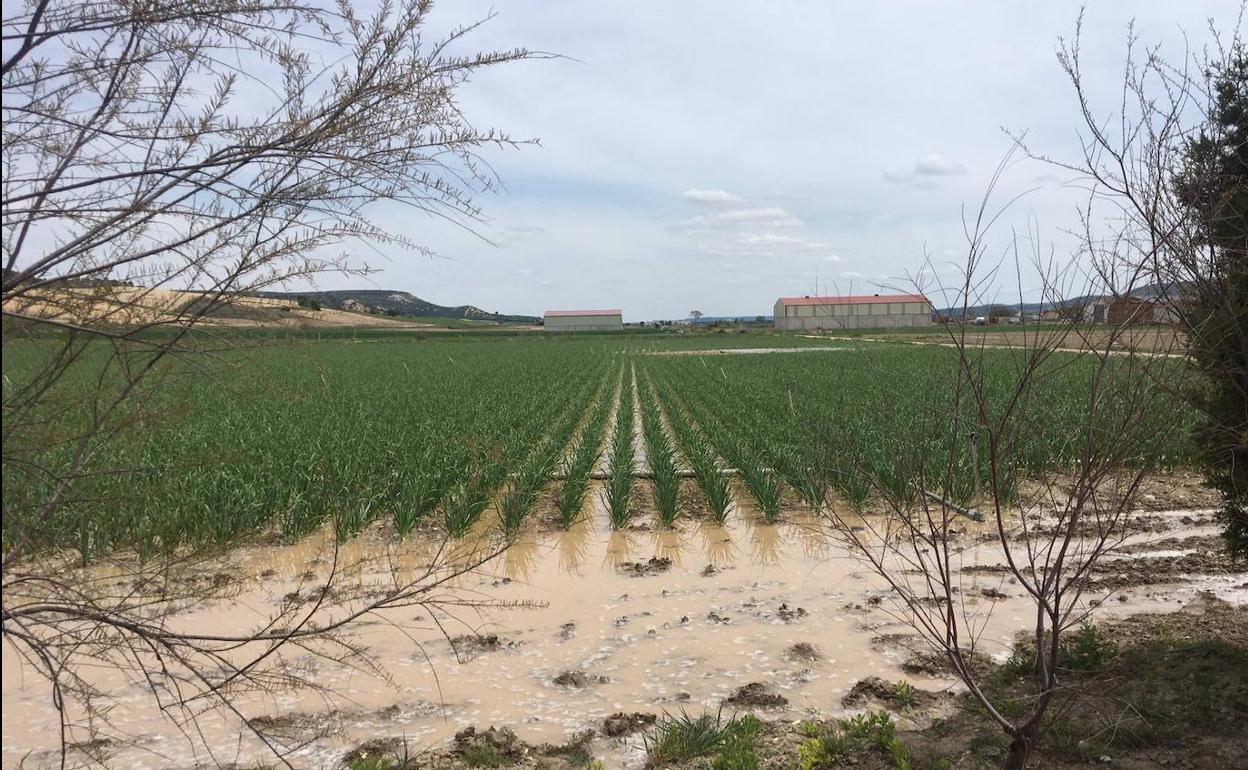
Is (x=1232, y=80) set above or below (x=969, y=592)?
above

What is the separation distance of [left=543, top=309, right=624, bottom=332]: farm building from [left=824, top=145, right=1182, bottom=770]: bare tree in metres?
101

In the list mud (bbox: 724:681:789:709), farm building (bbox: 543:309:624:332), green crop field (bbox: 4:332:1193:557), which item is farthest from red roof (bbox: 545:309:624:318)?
mud (bbox: 724:681:789:709)

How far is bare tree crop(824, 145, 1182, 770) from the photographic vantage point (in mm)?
2869

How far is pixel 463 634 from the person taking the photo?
18.2ft

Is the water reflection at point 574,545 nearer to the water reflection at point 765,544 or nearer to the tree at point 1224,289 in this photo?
the water reflection at point 765,544

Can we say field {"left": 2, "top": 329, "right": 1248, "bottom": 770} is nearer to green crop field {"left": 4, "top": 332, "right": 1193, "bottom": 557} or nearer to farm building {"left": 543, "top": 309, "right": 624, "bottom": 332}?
green crop field {"left": 4, "top": 332, "right": 1193, "bottom": 557}

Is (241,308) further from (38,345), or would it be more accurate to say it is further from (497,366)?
(497,366)

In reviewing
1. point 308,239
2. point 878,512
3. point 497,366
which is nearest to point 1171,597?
point 878,512

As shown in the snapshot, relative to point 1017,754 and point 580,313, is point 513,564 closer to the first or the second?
point 1017,754

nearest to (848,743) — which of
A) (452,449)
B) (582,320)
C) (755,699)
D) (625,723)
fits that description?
(755,699)

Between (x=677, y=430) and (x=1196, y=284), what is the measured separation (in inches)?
439

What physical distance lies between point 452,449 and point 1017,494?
29.8 feet

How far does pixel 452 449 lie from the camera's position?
37.1 feet

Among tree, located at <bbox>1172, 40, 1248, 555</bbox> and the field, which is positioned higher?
tree, located at <bbox>1172, 40, 1248, 555</bbox>
